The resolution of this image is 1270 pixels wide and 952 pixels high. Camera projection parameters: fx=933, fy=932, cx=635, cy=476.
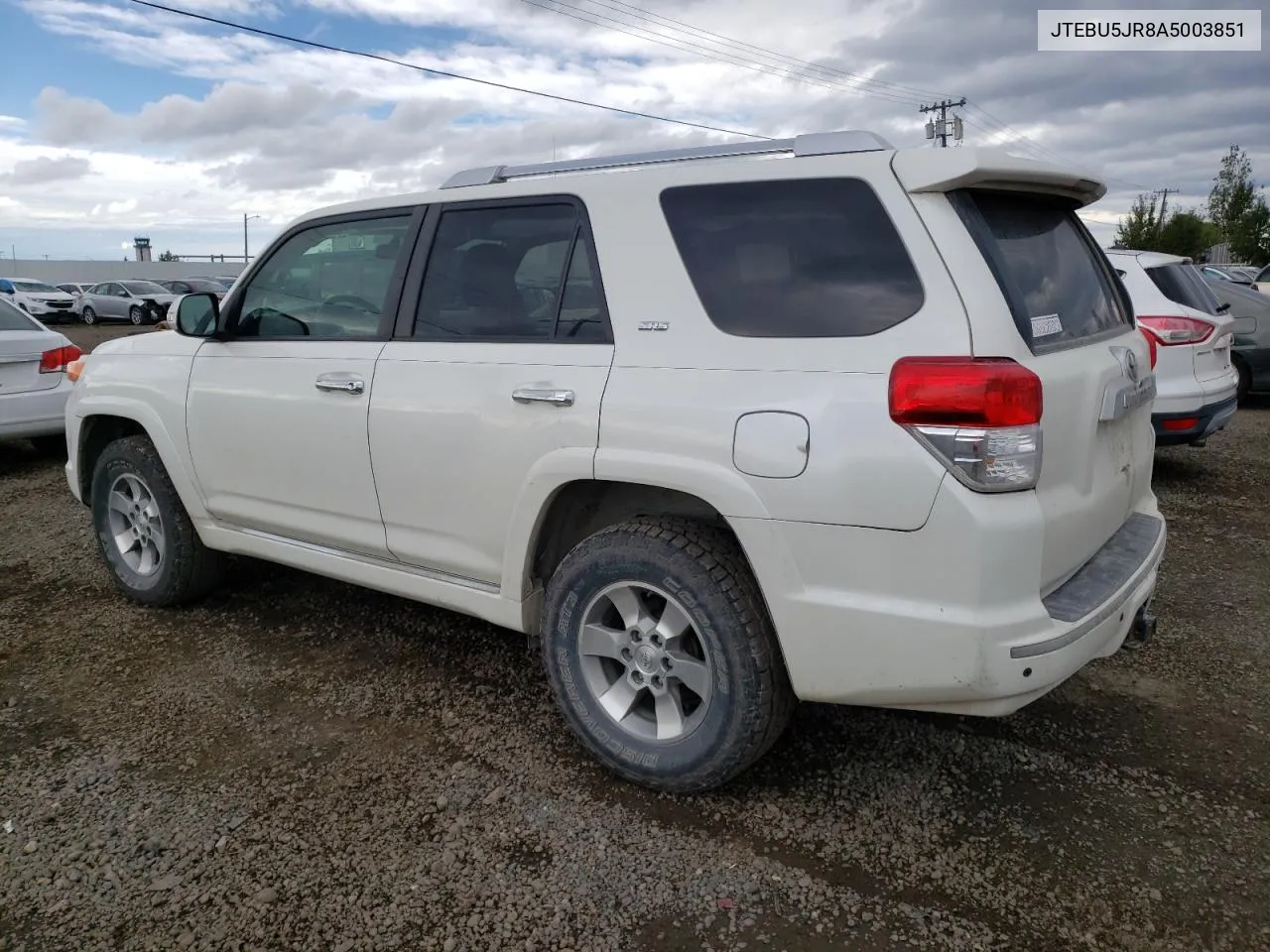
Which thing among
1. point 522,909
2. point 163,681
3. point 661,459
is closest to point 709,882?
point 522,909

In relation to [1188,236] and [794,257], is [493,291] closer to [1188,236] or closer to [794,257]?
[794,257]

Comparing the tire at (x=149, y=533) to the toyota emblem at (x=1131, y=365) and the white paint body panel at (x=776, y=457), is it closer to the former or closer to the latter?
the white paint body panel at (x=776, y=457)

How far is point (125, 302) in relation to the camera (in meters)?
31.0

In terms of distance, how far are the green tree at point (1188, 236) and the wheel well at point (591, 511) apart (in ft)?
191

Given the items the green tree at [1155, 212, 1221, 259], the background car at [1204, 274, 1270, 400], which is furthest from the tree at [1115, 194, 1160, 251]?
the background car at [1204, 274, 1270, 400]

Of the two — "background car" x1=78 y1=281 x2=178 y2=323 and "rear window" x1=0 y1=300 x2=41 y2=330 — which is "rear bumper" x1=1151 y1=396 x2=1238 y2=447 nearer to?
"rear window" x1=0 y1=300 x2=41 y2=330

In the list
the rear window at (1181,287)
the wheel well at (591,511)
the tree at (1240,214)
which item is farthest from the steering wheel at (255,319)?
the tree at (1240,214)

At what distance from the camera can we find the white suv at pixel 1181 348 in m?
6.33

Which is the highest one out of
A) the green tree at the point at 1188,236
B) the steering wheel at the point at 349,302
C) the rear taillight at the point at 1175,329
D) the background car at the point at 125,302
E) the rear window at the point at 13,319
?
the green tree at the point at 1188,236

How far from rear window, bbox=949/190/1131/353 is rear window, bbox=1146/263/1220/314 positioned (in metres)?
4.09

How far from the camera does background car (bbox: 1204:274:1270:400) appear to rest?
1028 cm

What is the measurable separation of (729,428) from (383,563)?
161cm

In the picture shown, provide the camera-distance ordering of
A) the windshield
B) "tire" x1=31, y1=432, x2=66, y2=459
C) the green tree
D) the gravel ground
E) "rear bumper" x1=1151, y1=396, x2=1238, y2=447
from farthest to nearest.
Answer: the green tree < the windshield < "tire" x1=31, y1=432, x2=66, y2=459 < "rear bumper" x1=1151, y1=396, x2=1238, y2=447 < the gravel ground

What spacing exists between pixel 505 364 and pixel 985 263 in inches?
57.5
